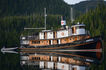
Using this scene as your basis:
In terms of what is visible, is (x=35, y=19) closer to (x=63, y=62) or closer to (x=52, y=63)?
(x=63, y=62)

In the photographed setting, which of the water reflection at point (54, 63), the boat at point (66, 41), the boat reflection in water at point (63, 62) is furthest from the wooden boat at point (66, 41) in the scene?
the boat reflection in water at point (63, 62)

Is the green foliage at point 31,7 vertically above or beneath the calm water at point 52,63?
above

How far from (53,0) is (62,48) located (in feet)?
380

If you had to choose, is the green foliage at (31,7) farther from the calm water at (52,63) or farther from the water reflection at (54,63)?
A: the calm water at (52,63)

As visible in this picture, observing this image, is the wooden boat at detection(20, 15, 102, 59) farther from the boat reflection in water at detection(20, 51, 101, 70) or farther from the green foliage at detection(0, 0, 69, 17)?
the green foliage at detection(0, 0, 69, 17)

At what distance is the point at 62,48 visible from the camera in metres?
47.8

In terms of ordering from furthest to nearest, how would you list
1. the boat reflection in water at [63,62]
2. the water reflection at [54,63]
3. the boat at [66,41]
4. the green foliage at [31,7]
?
the green foliage at [31,7]
the boat at [66,41]
the water reflection at [54,63]
the boat reflection in water at [63,62]

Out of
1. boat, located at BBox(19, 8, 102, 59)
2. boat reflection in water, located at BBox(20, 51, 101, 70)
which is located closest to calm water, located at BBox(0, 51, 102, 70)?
boat reflection in water, located at BBox(20, 51, 101, 70)

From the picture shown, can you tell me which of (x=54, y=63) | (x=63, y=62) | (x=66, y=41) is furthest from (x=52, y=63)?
(x=66, y=41)

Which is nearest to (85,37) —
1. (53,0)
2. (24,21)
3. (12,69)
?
(12,69)

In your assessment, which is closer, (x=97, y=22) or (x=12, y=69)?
(x=12, y=69)

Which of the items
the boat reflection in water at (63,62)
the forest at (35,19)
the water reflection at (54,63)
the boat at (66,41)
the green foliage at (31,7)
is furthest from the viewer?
the green foliage at (31,7)

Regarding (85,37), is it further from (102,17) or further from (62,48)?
(102,17)

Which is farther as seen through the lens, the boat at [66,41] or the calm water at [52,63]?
the boat at [66,41]
